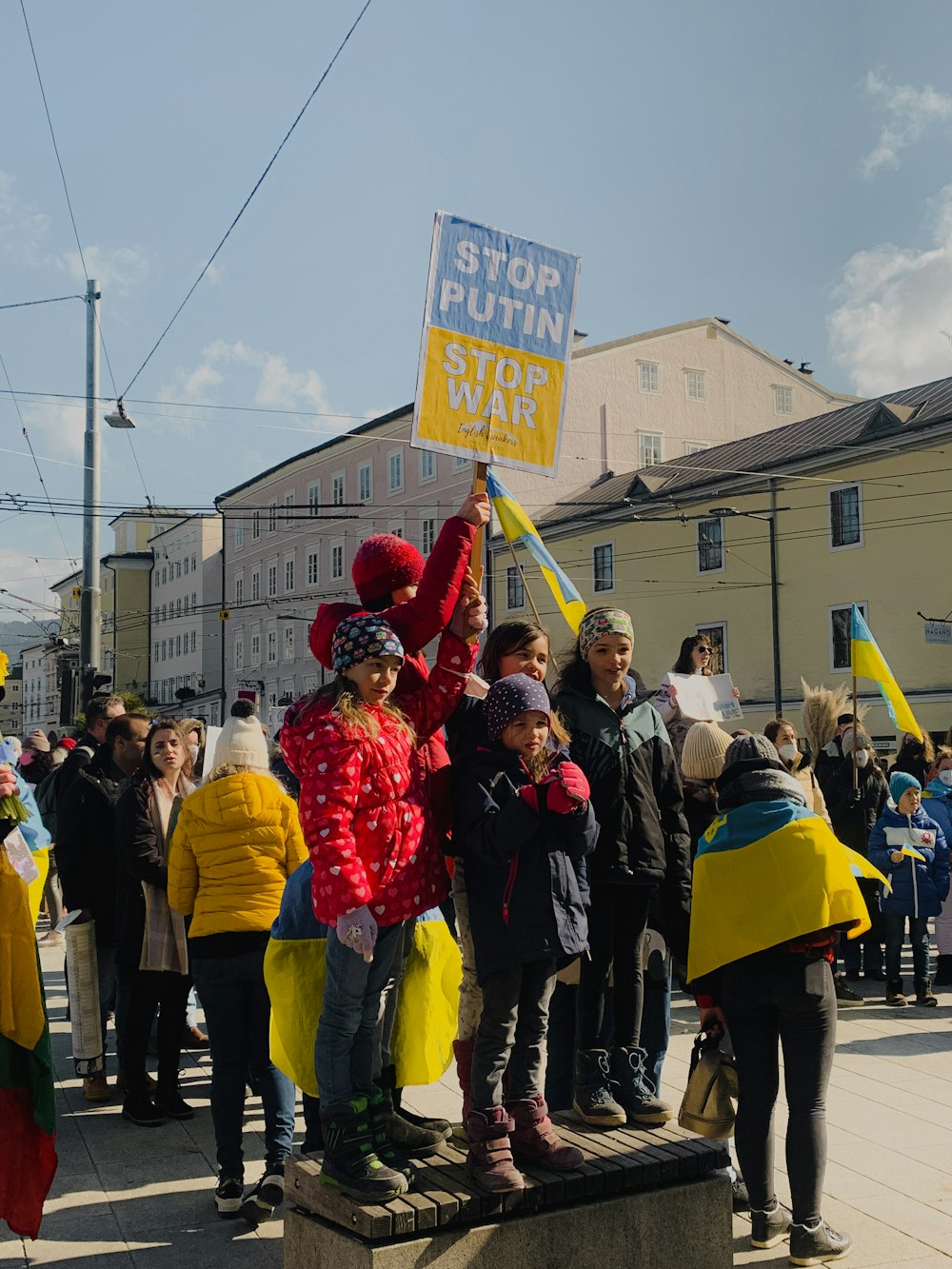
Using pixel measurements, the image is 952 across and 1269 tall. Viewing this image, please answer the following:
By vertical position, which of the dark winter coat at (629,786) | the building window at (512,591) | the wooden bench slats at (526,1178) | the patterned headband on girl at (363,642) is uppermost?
the building window at (512,591)

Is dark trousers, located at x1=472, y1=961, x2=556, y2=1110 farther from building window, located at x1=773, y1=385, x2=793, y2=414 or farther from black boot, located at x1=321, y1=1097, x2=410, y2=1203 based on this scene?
building window, located at x1=773, y1=385, x2=793, y2=414

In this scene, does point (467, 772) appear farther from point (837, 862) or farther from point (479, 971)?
point (837, 862)

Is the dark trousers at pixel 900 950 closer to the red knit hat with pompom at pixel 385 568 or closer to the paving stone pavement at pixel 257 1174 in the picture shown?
the paving stone pavement at pixel 257 1174

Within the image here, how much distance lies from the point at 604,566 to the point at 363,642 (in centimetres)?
4011

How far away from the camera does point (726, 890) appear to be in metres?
4.62

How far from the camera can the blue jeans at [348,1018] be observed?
391 cm

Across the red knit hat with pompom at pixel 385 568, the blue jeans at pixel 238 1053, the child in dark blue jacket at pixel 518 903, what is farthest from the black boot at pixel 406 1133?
the red knit hat with pompom at pixel 385 568

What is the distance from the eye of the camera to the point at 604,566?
43.7 m

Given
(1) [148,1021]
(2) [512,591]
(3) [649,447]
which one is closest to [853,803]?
(1) [148,1021]

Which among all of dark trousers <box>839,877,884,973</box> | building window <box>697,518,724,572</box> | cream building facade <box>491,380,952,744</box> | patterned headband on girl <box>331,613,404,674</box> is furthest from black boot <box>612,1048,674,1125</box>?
building window <box>697,518,724,572</box>

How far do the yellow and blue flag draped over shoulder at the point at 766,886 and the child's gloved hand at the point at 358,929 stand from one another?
151 centimetres

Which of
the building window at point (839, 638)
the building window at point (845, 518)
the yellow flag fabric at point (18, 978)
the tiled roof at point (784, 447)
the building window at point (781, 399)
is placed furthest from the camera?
the building window at point (781, 399)

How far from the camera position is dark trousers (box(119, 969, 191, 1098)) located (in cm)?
645

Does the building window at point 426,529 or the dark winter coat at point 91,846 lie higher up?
the building window at point 426,529
